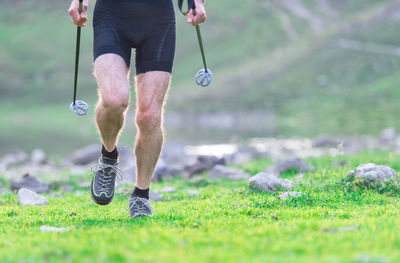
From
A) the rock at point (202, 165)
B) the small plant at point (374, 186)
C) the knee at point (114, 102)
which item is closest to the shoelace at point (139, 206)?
the knee at point (114, 102)

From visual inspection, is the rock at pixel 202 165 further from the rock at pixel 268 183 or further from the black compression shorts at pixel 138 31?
the black compression shorts at pixel 138 31

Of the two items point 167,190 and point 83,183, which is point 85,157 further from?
point 167,190

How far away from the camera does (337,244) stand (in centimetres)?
534

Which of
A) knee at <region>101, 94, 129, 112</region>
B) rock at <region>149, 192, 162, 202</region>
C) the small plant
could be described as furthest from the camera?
rock at <region>149, 192, 162, 202</region>

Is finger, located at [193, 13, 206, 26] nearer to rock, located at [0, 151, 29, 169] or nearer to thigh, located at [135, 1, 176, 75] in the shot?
thigh, located at [135, 1, 176, 75]

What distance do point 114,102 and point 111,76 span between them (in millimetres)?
373

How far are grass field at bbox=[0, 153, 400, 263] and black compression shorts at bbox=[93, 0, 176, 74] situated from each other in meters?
2.38

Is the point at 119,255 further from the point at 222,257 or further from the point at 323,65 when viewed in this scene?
the point at 323,65

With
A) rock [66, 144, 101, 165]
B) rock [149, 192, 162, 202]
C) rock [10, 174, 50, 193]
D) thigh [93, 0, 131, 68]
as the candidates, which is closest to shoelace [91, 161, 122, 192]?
thigh [93, 0, 131, 68]

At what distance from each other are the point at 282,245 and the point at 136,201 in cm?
289

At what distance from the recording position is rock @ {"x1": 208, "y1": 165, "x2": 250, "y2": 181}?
49.0ft

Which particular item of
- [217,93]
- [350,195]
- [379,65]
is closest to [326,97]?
[379,65]

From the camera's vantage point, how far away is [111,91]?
22.5ft

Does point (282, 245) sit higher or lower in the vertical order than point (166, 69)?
lower
